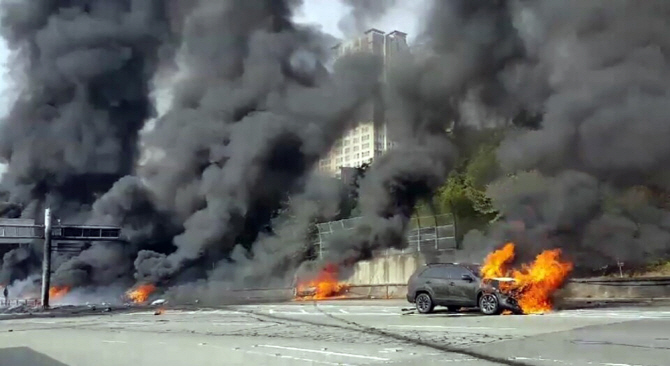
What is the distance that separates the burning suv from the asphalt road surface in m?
0.42

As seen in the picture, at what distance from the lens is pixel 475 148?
38.3 m

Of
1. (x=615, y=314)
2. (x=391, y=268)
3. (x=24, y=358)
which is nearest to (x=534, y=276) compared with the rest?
(x=615, y=314)

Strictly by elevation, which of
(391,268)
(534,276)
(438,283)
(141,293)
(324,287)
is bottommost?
(141,293)

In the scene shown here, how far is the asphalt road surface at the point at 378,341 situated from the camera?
10344mm

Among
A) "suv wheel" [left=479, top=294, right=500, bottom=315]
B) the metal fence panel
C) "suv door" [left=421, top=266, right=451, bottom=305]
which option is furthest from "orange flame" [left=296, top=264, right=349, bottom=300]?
"suv wheel" [left=479, top=294, right=500, bottom=315]

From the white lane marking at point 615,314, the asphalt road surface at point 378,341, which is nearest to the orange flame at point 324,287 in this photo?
the asphalt road surface at point 378,341

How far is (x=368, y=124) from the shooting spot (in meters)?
41.8

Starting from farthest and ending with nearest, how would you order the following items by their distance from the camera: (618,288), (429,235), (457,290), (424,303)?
(429,235) < (618,288) < (424,303) < (457,290)

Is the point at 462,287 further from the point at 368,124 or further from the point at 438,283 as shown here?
the point at 368,124

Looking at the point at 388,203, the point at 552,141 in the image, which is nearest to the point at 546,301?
the point at 552,141

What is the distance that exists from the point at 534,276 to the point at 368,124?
23822mm

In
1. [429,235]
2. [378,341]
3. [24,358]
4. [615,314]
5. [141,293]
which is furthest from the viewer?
[141,293]

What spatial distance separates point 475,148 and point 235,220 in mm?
17152

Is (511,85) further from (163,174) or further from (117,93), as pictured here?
(117,93)
